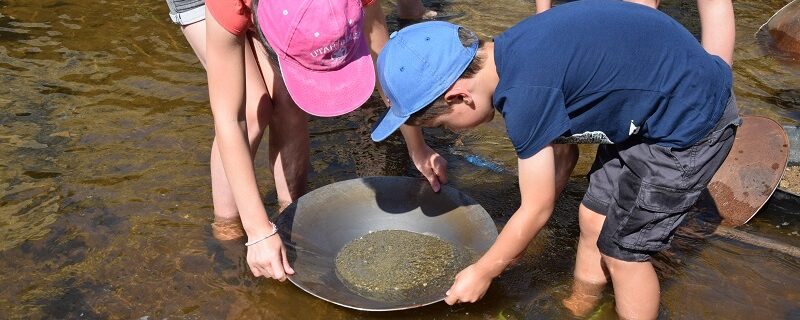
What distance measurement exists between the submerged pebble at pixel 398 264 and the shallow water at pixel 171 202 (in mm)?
97

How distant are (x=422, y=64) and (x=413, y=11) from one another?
358 cm

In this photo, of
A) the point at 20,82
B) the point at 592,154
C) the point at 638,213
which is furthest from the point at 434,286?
the point at 20,82

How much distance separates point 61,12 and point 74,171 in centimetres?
248

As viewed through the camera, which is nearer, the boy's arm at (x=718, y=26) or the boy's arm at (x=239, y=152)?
the boy's arm at (x=239, y=152)

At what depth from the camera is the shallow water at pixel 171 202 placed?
3016mm

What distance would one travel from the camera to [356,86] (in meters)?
2.64

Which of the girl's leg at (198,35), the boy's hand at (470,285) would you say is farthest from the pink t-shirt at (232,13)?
the boy's hand at (470,285)

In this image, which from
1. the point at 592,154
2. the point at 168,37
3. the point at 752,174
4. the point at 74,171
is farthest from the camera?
the point at 168,37

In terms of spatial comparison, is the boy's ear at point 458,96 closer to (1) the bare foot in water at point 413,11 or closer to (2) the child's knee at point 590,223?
(2) the child's knee at point 590,223

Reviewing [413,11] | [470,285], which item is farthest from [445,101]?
[413,11]

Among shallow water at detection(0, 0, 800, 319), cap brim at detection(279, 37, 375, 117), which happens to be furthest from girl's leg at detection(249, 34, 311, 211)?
cap brim at detection(279, 37, 375, 117)

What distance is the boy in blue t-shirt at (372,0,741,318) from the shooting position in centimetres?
235

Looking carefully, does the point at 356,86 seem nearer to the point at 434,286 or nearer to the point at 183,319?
the point at 434,286

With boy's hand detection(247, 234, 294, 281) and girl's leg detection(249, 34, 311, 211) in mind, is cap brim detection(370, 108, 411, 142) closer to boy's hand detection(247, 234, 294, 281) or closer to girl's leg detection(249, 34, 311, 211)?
boy's hand detection(247, 234, 294, 281)
